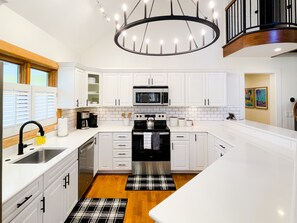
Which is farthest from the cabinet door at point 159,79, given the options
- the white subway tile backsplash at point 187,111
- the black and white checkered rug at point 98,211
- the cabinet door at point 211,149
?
the black and white checkered rug at point 98,211

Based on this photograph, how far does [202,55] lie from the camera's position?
4.29 meters

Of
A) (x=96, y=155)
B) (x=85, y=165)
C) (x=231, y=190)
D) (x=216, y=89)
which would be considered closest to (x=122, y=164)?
(x=96, y=155)

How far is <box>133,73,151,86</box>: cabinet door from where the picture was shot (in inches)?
159

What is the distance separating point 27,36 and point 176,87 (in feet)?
9.31

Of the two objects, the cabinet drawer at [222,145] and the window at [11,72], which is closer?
the window at [11,72]

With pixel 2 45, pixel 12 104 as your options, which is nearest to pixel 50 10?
pixel 2 45

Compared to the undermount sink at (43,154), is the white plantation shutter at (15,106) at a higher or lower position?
higher

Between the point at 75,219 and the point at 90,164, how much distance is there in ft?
3.02

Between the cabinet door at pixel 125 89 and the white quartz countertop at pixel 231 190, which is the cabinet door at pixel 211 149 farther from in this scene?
the cabinet door at pixel 125 89

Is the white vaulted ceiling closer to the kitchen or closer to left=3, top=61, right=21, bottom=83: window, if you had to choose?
the kitchen

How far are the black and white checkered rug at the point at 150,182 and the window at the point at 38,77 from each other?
2.33 meters

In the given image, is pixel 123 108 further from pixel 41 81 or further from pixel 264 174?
pixel 264 174

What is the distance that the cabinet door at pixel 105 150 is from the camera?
371 centimetres

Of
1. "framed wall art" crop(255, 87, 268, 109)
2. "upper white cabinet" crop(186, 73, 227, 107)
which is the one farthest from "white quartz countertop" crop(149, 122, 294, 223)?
"framed wall art" crop(255, 87, 268, 109)
